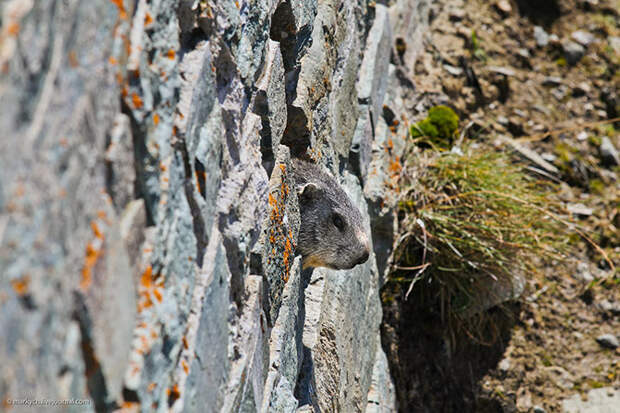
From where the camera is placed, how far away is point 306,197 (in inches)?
133

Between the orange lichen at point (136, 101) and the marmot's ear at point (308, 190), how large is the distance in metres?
1.69

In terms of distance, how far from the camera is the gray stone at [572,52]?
24.2ft

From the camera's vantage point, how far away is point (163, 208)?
1737 mm

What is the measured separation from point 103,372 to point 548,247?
4.59 meters

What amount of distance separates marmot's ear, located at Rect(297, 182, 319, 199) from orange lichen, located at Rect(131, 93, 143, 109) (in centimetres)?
169

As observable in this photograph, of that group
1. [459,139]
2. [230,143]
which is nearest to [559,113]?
[459,139]

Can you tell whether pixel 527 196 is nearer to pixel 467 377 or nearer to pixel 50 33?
pixel 467 377

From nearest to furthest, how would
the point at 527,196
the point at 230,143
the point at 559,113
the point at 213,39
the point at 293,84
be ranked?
1. the point at 213,39
2. the point at 230,143
3. the point at 293,84
4. the point at 527,196
5. the point at 559,113

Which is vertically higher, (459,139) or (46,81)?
(459,139)

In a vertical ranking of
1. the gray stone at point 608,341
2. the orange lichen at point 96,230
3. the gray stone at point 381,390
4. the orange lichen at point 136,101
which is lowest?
the gray stone at point 381,390

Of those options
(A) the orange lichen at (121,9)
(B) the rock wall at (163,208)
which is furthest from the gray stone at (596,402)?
(A) the orange lichen at (121,9)

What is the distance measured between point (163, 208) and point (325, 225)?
5.74 feet

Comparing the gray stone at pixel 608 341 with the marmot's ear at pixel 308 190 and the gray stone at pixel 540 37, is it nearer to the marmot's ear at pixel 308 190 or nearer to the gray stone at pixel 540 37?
the gray stone at pixel 540 37

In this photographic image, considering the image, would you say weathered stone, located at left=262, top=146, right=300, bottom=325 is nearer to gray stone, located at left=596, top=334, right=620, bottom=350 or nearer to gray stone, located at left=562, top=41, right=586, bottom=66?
gray stone, located at left=596, top=334, right=620, bottom=350
